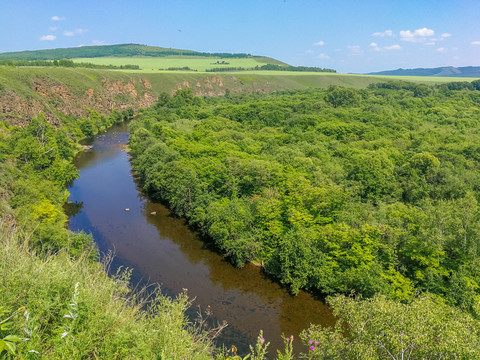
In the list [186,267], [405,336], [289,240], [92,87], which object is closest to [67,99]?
[92,87]

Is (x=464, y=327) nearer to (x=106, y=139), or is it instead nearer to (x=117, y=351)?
(x=117, y=351)

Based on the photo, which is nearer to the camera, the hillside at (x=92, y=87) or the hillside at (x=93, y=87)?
the hillside at (x=93, y=87)

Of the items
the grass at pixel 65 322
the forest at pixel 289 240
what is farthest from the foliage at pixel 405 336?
the grass at pixel 65 322

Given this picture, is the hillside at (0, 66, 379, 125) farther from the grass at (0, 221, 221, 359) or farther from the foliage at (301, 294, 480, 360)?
the foliage at (301, 294, 480, 360)

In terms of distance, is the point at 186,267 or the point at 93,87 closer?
the point at 186,267

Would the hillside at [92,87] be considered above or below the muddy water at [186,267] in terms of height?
above

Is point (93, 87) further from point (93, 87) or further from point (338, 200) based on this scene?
point (338, 200)

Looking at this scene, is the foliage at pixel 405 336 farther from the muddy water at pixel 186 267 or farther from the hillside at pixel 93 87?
the hillside at pixel 93 87

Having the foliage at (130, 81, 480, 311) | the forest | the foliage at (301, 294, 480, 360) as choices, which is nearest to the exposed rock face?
the forest

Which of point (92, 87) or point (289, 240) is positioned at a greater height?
point (92, 87)
